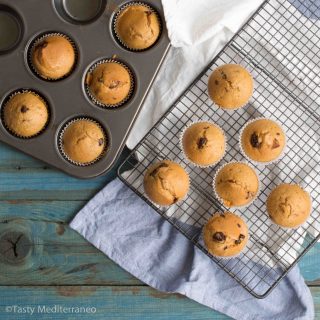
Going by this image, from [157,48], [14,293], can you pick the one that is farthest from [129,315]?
[157,48]

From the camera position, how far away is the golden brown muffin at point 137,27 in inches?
77.9

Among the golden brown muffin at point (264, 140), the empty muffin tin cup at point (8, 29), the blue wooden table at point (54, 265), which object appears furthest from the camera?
the blue wooden table at point (54, 265)

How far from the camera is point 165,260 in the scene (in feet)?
7.11

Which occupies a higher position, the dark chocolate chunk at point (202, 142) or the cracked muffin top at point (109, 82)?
the dark chocolate chunk at point (202, 142)

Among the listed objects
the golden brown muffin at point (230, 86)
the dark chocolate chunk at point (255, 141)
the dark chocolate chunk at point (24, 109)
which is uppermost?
the golden brown muffin at point (230, 86)

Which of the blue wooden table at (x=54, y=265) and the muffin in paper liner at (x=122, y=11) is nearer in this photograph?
the muffin in paper liner at (x=122, y=11)

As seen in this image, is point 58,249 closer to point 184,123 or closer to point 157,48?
point 184,123

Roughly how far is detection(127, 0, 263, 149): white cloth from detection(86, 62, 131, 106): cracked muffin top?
6.2 inches

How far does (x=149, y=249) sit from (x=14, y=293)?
53 cm

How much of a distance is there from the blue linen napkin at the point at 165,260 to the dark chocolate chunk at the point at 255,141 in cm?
45

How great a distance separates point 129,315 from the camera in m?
2.23

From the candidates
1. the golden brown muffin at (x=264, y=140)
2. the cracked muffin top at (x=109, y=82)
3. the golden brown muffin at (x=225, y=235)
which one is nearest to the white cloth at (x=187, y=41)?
the cracked muffin top at (x=109, y=82)

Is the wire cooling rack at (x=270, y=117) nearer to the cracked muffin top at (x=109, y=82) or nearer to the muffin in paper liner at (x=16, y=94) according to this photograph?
the cracked muffin top at (x=109, y=82)

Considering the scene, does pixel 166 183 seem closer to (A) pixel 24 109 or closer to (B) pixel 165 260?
(B) pixel 165 260
